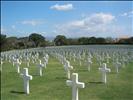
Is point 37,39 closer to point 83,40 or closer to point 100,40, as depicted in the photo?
point 83,40

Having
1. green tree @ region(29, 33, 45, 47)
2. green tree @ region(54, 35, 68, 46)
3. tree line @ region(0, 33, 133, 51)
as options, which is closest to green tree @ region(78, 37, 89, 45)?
tree line @ region(0, 33, 133, 51)

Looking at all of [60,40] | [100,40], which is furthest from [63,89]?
[60,40]

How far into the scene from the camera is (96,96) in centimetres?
1057

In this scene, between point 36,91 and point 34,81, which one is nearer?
point 36,91

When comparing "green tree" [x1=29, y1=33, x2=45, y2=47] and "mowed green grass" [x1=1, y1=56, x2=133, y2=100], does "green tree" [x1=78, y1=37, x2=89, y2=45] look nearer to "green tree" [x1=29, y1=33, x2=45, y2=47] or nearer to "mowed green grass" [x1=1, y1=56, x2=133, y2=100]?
"green tree" [x1=29, y1=33, x2=45, y2=47]

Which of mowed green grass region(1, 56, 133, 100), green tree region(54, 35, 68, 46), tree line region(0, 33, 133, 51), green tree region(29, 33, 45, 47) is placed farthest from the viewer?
green tree region(54, 35, 68, 46)

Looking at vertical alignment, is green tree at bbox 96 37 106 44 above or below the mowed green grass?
above

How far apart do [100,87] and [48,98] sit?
254 centimetres

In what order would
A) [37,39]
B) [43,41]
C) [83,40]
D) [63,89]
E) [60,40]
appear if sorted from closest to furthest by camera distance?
[63,89] < [37,39] < [43,41] < [60,40] < [83,40]

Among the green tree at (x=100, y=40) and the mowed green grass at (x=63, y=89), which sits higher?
the green tree at (x=100, y=40)

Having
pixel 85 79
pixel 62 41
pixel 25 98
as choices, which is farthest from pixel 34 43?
pixel 25 98

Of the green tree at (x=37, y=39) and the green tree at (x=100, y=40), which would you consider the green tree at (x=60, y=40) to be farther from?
the green tree at (x=100, y=40)

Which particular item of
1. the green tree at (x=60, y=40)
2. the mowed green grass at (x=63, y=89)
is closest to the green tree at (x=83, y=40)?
the green tree at (x=60, y=40)

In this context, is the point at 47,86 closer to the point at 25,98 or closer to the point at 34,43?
the point at 25,98
